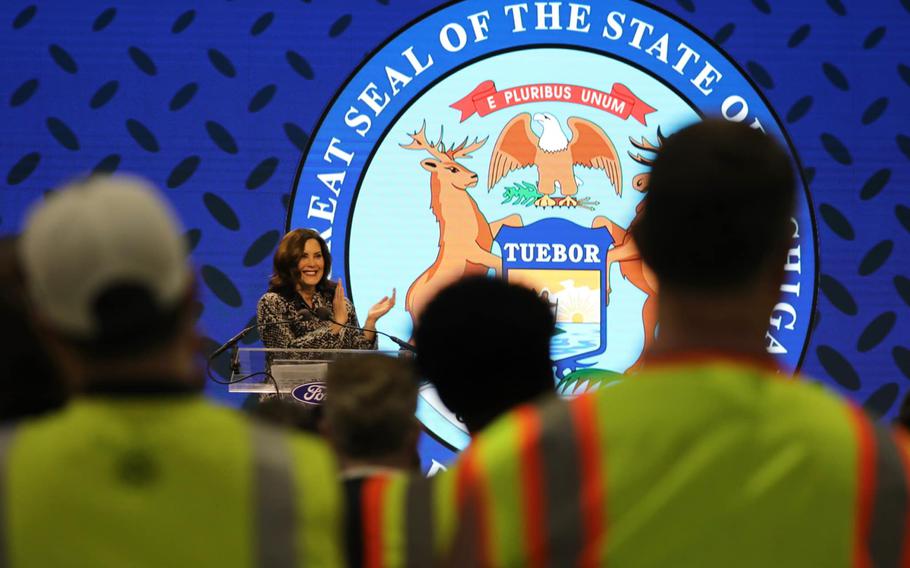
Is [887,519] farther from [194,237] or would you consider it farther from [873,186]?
[873,186]

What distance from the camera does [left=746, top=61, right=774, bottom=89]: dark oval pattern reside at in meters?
5.85

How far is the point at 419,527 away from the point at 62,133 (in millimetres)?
4969

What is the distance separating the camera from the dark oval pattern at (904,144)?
5949mm

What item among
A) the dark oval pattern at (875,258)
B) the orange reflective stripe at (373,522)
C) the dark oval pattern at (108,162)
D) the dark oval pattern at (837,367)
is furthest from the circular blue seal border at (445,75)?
the orange reflective stripe at (373,522)

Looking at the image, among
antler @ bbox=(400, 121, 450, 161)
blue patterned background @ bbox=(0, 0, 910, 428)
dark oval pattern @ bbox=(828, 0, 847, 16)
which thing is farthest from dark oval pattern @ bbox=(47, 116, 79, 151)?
dark oval pattern @ bbox=(828, 0, 847, 16)

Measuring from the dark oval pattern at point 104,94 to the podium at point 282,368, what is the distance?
181 cm

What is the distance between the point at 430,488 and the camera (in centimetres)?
→ 114

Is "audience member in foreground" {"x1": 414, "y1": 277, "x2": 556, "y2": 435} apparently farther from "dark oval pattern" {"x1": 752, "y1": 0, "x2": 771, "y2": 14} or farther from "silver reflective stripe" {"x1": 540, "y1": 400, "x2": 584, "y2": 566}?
"dark oval pattern" {"x1": 752, "y1": 0, "x2": 771, "y2": 14}

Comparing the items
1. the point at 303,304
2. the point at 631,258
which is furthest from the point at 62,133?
the point at 631,258

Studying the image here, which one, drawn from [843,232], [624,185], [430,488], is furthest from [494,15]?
[430,488]

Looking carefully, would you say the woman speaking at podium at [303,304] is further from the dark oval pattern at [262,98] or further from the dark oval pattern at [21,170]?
the dark oval pattern at [21,170]

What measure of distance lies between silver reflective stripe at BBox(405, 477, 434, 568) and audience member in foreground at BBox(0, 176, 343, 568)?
0.39 feet

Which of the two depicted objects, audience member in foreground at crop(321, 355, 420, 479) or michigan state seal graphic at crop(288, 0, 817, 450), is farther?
michigan state seal graphic at crop(288, 0, 817, 450)

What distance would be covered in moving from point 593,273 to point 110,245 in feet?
16.1
